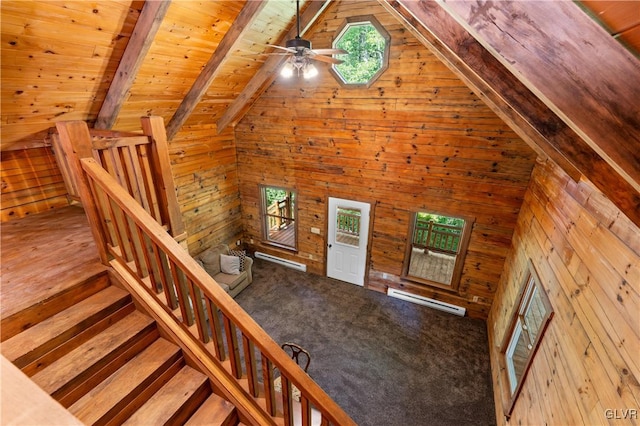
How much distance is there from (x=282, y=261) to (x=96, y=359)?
4.48 m

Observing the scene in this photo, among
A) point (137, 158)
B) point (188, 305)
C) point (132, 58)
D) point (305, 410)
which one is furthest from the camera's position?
point (132, 58)

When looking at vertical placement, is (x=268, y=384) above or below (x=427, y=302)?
above

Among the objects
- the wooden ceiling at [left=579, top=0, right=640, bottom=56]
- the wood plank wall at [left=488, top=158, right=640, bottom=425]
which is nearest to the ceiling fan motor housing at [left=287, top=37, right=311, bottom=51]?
the wooden ceiling at [left=579, top=0, right=640, bottom=56]

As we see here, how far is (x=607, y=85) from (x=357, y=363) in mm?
4057

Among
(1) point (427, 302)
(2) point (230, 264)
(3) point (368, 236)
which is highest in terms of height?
(3) point (368, 236)

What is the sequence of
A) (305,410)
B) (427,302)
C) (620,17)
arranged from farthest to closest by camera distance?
(427,302)
(305,410)
(620,17)

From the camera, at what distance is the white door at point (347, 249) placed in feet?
16.6

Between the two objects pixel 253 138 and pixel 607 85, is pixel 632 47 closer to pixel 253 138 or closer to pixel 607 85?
pixel 607 85

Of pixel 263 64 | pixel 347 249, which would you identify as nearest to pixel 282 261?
pixel 347 249

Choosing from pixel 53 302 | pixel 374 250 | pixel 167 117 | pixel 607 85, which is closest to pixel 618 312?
pixel 607 85

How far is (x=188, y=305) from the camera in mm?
1902

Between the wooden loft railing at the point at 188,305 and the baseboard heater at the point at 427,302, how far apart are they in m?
3.54

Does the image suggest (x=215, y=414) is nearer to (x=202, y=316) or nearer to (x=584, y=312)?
(x=202, y=316)

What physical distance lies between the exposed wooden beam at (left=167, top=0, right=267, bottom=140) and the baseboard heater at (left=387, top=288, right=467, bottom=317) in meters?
4.61
